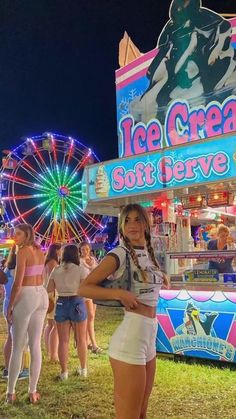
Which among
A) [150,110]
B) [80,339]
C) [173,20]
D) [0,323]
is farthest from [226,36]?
[0,323]

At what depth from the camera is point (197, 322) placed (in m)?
5.71

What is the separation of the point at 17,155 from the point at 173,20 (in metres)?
11.4

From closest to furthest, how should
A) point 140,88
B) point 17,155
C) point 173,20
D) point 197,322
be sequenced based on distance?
point 197,322, point 173,20, point 140,88, point 17,155

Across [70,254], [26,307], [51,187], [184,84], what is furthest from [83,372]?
[51,187]

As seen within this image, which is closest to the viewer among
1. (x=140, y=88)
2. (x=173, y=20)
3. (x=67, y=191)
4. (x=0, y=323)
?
(x=173, y=20)

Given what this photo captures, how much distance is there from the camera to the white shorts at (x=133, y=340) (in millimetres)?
2213

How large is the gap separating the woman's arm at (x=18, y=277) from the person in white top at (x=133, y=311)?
6.76ft

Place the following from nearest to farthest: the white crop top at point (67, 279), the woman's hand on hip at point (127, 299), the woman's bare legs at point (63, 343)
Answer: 1. the woman's hand on hip at point (127, 299)
2. the woman's bare legs at point (63, 343)
3. the white crop top at point (67, 279)

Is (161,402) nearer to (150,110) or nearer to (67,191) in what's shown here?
(150,110)

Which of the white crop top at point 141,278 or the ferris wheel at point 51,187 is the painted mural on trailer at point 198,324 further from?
the ferris wheel at point 51,187

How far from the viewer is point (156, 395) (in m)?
4.57

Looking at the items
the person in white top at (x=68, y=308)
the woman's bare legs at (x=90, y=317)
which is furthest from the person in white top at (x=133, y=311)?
the woman's bare legs at (x=90, y=317)

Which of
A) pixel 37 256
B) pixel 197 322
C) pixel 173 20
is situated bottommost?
pixel 197 322

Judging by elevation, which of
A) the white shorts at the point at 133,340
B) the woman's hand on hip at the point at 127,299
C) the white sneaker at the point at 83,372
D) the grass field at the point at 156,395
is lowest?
the grass field at the point at 156,395
